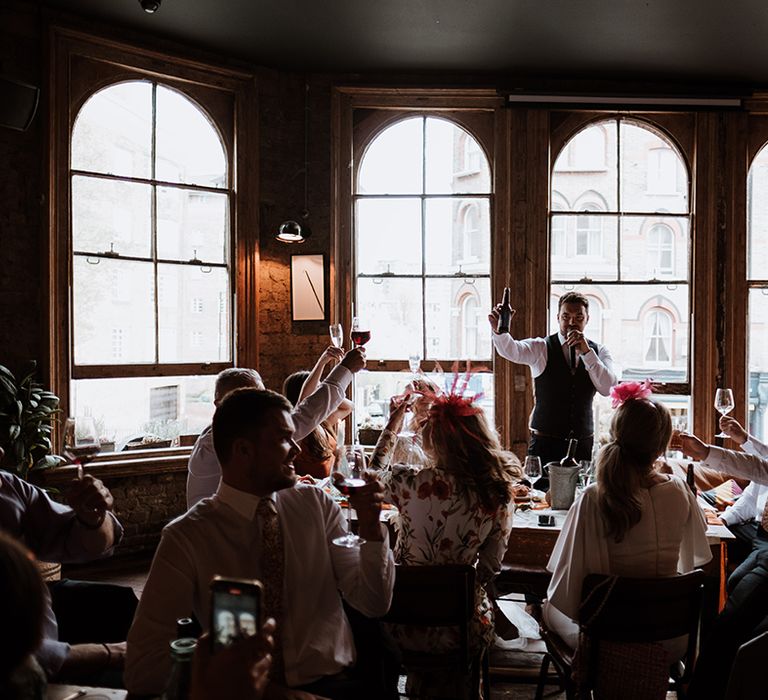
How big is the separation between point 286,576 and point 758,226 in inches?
217

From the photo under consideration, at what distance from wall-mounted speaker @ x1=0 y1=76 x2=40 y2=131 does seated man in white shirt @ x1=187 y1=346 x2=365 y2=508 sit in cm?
201

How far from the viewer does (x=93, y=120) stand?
16.4 feet

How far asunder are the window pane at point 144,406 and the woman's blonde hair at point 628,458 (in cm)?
370

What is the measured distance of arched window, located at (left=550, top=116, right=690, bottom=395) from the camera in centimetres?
584

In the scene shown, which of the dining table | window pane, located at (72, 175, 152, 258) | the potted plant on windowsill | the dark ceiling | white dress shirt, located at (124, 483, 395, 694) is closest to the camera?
Result: white dress shirt, located at (124, 483, 395, 694)

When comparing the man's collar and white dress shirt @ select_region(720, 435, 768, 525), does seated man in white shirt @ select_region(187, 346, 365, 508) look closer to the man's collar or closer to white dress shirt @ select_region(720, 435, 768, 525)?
the man's collar

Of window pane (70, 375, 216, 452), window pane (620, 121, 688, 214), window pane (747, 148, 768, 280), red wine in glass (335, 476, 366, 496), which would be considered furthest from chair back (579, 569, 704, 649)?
window pane (747, 148, 768, 280)

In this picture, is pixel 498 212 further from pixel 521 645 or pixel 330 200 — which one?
pixel 521 645

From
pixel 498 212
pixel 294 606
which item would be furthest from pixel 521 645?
pixel 498 212

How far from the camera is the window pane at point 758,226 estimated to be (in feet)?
19.4

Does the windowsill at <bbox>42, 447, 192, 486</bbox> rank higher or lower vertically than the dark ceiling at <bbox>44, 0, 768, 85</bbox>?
lower

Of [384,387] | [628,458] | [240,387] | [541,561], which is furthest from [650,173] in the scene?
[240,387]

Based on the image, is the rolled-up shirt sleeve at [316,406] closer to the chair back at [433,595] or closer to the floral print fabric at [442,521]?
the floral print fabric at [442,521]

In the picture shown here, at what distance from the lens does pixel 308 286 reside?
18.6 ft
